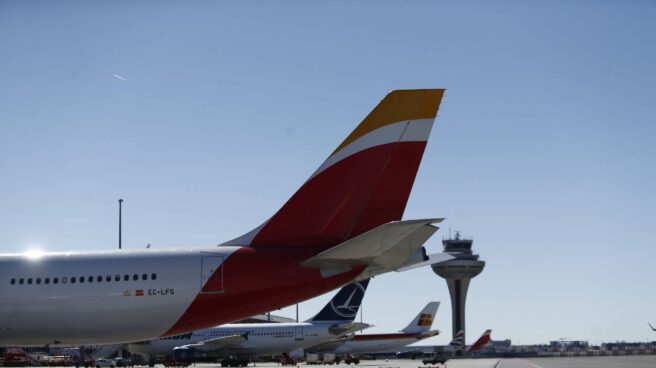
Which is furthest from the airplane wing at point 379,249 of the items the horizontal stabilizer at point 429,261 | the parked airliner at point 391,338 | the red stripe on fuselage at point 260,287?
the parked airliner at point 391,338

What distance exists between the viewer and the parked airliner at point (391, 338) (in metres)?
62.3

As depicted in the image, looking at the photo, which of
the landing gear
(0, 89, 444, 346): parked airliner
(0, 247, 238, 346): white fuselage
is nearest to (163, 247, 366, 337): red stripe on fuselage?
(0, 89, 444, 346): parked airliner

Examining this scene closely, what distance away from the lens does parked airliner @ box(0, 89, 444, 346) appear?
1725cm

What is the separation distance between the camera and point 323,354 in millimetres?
63844

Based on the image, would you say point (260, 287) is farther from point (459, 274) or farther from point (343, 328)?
point (459, 274)

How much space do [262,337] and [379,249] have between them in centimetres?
3384

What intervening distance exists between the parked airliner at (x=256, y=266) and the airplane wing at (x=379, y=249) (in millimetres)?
53

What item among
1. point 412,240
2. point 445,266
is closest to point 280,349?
point 412,240

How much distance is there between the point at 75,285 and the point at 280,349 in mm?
31687

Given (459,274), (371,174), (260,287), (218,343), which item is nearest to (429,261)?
(371,174)

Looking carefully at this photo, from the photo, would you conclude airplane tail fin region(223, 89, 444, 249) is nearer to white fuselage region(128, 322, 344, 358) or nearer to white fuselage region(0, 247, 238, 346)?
white fuselage region(0, 247, 238, 346)

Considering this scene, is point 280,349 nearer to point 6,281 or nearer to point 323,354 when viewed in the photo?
point 323,354

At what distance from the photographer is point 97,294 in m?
18.0

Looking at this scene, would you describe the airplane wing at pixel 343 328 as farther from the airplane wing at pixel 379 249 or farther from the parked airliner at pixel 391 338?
the airplane wing at pixel 379 249
